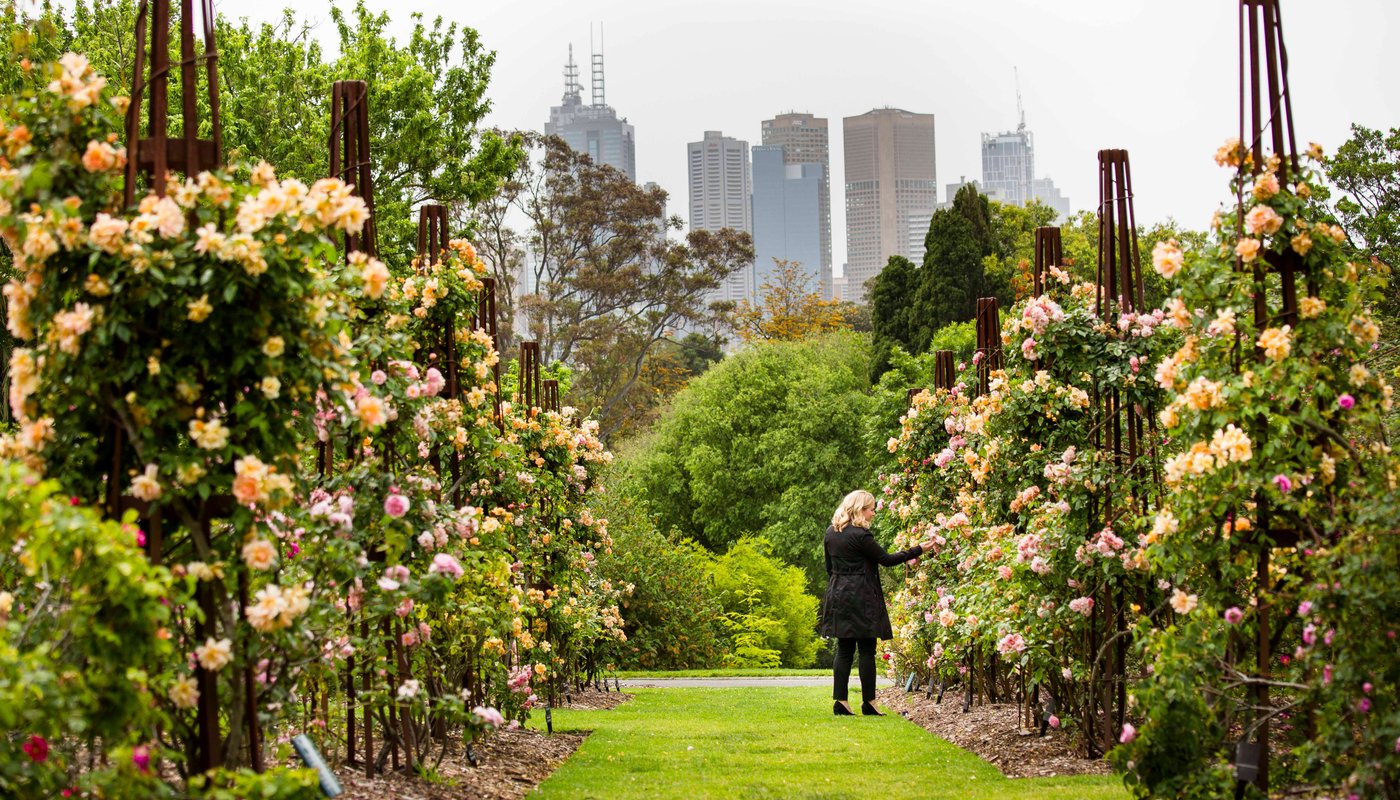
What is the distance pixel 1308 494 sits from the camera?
13.1 ft

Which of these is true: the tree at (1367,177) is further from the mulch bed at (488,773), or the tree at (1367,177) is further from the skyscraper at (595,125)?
the skyscraper at (595,125)

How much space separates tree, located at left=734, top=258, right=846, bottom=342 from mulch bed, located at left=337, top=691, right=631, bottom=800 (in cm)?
A: 2920

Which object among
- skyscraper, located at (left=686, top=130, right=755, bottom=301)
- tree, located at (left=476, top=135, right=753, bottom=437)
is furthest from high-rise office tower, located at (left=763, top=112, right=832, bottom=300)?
tree, located at (left=476, top=135, right=753, bottom=437)

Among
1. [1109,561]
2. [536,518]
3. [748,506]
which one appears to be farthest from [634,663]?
[1109,561]

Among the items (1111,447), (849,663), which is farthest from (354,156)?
(849,663)

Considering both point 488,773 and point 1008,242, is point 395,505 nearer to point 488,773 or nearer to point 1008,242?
point 488,773

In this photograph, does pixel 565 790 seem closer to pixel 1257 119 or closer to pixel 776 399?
pixel 1257 119

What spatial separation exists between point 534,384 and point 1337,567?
8.55 metres

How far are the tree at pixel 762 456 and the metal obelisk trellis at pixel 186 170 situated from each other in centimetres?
2241

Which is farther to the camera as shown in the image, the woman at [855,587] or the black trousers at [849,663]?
the black trousers at [849,663]

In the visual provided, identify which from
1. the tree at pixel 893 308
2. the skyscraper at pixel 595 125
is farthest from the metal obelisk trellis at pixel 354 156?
Result: the skyscraper at pixel 595 125

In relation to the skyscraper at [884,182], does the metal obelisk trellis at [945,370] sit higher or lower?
lower

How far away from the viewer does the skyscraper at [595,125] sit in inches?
3359

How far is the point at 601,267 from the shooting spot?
115 feet
